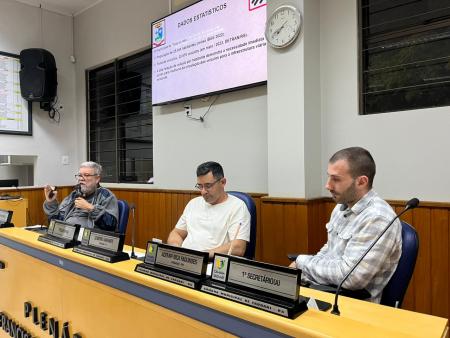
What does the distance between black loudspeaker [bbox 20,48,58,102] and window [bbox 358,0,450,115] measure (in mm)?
3662

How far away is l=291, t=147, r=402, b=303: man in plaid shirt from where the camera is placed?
1.25 meters

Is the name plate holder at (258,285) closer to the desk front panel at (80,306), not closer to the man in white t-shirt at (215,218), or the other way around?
the desk front panel at (80,306)

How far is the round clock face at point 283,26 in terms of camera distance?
91.7 inches

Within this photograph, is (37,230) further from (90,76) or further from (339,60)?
(90,76)

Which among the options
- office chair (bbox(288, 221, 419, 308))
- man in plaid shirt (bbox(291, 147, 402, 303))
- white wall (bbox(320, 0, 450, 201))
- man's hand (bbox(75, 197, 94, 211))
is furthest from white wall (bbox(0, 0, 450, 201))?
man's hand (bbox(75, 197, 94, 211))

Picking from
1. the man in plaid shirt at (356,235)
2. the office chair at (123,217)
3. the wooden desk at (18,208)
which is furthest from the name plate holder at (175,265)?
the wooden desk at (18,208)

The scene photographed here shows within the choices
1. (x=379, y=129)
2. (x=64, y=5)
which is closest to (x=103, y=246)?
(x=379, y=129)

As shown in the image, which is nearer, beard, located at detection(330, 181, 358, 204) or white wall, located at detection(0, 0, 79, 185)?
beard, located at detection(330, 181, 358, 204)

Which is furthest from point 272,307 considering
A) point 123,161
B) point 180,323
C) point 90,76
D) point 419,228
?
point 90,76

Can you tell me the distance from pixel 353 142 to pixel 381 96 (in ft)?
1.10

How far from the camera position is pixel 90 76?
4.83 m

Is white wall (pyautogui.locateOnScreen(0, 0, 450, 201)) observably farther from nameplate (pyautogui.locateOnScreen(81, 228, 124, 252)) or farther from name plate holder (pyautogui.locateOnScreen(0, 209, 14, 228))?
name plate holder (pyautogui.locateOnScreen(0, 209, 14, 228))

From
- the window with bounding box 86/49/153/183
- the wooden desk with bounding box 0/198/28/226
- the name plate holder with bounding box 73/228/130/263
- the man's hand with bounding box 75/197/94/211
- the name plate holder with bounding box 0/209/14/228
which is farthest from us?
the window with bounding box 86/49/153/183

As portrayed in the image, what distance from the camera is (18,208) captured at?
3904 mm
